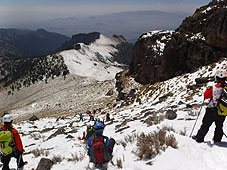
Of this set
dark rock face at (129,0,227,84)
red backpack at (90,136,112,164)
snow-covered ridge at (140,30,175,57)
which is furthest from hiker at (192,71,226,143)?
snow-covered ridge at (140,30,175,57)

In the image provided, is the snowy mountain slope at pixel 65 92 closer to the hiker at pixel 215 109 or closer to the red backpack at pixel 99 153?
the red backpack at pixel 99 153

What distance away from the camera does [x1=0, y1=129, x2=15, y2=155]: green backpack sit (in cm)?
511

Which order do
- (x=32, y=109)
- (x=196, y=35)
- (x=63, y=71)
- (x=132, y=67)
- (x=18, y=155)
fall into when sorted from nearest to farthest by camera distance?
(x=18, y=155) → (x=196, y=35) → (x=132, y=67) → (x=32, y=109) → (x=63, y=71)

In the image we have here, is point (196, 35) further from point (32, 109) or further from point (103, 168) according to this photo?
point (32, 109)

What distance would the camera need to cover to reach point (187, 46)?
922 inches

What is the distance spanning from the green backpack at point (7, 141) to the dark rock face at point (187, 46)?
2093cm

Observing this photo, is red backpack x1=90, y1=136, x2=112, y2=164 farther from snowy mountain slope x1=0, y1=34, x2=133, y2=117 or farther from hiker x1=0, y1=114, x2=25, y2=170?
snowy mountain slope x1=0, y1=34, x2=133, y2=117

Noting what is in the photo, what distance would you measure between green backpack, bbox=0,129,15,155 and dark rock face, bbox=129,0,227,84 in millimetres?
20931

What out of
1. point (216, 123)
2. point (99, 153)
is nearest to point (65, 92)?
point (99, 153)

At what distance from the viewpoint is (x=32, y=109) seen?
44281 millimetres

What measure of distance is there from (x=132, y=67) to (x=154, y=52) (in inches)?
390

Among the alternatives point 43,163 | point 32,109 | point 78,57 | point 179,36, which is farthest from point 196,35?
Result: point 78,57

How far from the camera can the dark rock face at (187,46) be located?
1941 centimetres

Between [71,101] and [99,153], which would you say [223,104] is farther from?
[71,101]
